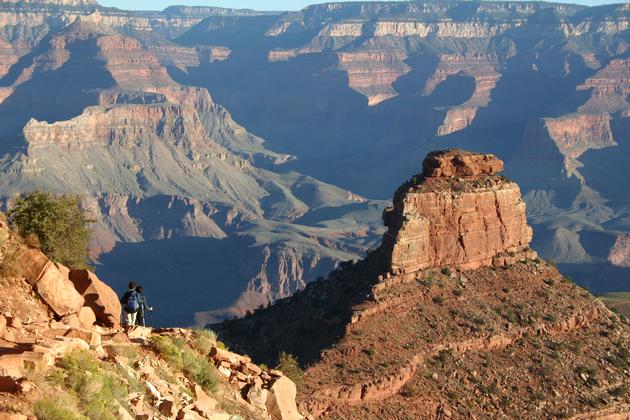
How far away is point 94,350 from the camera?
822 inches

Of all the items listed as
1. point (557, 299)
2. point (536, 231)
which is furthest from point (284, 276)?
point (557, 299)

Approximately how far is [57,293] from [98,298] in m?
1.55

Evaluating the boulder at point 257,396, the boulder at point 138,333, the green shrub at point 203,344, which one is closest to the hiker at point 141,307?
the green shrub at point 203,344

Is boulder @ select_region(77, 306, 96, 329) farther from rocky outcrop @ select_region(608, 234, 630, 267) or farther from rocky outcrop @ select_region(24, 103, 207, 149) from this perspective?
rocky outcrop @ select_region(24, 103, 207, 149)

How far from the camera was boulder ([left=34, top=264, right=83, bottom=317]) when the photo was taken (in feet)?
80.0

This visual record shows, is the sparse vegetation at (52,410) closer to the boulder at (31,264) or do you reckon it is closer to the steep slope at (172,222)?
the boulder at (31,264)

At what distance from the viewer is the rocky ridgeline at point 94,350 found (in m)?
18.8

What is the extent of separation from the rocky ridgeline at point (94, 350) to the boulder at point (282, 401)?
0.06 feet

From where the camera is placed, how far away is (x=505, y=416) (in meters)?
37.6

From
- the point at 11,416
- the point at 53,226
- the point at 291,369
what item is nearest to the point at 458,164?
the point at 291,369

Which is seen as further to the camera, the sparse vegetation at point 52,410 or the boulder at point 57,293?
the boulder at point 57,293

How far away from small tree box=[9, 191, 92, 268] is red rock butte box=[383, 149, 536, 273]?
47.4ft

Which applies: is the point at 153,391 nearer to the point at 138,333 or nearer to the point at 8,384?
the point at 8,384

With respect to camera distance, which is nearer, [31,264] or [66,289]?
[66,289]
